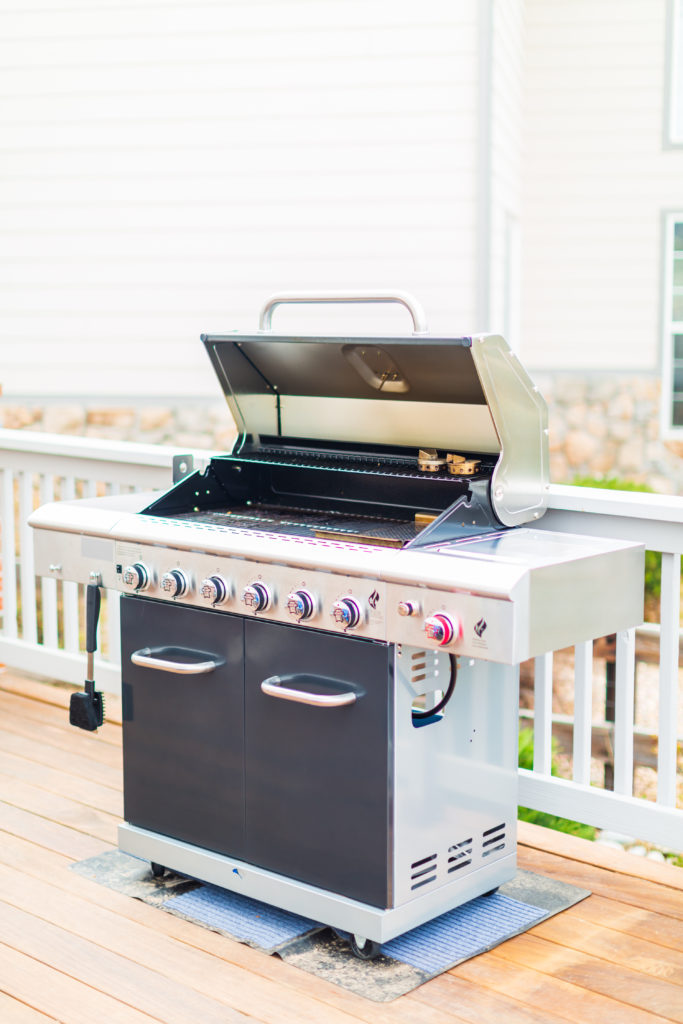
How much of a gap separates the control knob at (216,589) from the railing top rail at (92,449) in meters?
0.97

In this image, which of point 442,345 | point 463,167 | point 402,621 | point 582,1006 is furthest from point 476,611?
point 463,167

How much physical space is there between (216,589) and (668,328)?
5884 millimetres

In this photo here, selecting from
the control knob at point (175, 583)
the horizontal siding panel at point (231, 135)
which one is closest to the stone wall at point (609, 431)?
the horizontal siding panel at point (231, 135)

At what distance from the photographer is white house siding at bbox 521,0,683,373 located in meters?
7.75

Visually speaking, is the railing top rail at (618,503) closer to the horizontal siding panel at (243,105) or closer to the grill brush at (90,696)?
the grill brush at (90,696)

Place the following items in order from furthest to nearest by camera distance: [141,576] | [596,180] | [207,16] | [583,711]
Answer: [596,180], [207,16], [583,711], [141,576]

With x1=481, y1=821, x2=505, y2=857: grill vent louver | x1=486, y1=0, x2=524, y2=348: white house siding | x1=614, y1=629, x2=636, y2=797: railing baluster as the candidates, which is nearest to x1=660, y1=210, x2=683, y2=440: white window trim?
→ x1=486, y1=0, x2=524, y2=348: white house siding

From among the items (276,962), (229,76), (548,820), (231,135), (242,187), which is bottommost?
(548,820)

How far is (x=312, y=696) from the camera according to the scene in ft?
8.33

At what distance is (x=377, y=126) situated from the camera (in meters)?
6.67

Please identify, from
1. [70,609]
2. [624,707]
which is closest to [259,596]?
[624,707]

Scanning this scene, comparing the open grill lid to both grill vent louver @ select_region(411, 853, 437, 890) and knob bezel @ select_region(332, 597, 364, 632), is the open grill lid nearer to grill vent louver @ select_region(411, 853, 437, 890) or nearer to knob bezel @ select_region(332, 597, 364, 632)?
knob bezel @ select_region(332, 597, 364, 632)

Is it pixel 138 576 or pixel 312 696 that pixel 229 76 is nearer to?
pixel 138 576

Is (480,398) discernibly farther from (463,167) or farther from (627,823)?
(463,167)
